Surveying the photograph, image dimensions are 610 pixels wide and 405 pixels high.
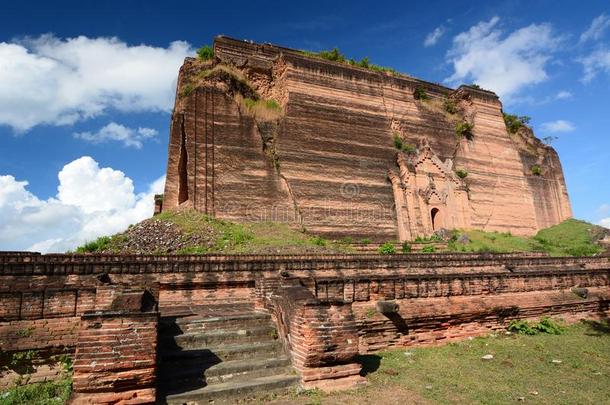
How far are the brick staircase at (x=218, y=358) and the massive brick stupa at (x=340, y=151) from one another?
1503 centimetres

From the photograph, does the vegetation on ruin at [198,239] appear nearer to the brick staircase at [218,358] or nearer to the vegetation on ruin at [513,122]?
the brick staircase at [218,358]

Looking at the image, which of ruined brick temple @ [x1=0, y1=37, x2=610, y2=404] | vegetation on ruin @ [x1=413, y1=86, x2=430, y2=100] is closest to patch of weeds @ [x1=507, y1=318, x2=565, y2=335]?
ruined brick temple @ [x1=0, y1=37, x2=610, y2=404]

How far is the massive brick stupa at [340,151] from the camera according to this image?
22547 millimetres

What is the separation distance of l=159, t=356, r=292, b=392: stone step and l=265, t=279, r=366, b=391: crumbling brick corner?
0.27 meters

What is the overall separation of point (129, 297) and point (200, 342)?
128 cm

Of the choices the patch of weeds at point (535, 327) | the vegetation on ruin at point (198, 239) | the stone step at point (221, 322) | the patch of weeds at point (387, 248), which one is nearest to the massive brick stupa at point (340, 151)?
the vegetation on ruin at point (198, 239)

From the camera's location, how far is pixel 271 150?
24.0m

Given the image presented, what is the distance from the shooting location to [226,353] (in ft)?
19.1

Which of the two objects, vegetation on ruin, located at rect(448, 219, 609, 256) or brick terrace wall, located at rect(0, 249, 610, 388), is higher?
vegetation on ruin, located at rect(448, 219, 609, 256)

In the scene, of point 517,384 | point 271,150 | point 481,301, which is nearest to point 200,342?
point 517,384

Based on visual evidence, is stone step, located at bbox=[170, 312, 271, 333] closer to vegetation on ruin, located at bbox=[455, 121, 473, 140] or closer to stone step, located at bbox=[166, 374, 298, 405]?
stone step, located at bbox=[166, 374, 298, 405]

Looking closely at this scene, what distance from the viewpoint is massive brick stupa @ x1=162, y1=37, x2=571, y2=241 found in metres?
22.5

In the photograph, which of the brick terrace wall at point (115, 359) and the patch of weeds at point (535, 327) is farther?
the patch of weeds at point (535, 327)

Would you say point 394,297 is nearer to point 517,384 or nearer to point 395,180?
point 517,384
